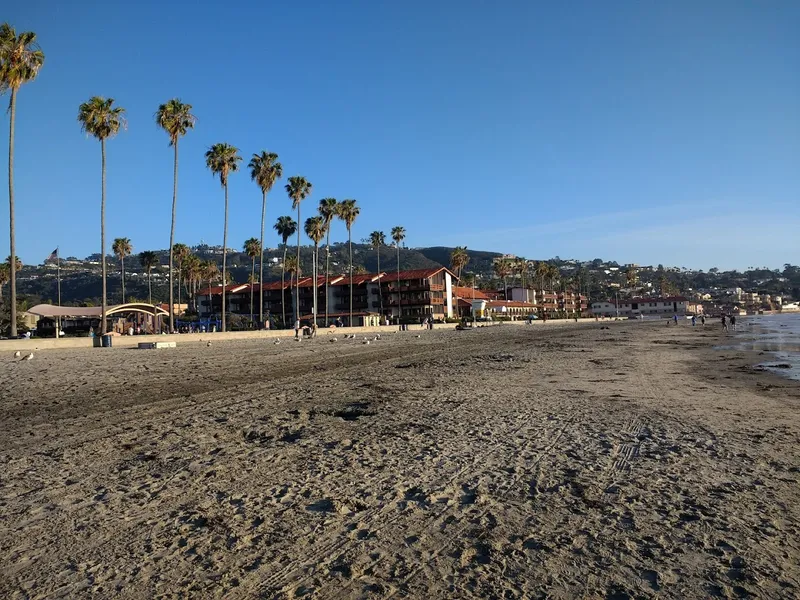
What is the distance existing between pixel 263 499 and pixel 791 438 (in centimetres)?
774

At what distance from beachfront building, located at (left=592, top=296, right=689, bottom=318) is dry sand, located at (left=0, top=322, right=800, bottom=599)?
544 feet

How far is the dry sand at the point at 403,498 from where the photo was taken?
3.82 m

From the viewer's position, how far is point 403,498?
5.44 metres

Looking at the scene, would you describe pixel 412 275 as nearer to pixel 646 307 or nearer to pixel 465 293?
pixel 465 293

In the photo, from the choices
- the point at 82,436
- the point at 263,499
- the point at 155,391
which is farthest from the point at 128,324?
the point at 263,499

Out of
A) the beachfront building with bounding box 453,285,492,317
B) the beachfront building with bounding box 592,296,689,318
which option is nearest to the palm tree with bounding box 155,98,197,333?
the beachfront building with bounding box 453,285,492,317

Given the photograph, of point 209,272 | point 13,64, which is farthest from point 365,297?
point 13,64

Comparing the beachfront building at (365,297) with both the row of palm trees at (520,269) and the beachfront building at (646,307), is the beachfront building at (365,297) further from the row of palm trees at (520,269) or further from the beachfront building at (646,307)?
the beachfront building at (646,307)

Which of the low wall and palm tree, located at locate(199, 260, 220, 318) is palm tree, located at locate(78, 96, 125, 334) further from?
palm tree, located at locate(199, 260, 220, 318)

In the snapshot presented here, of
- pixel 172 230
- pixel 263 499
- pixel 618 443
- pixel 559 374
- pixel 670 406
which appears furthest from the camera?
pixel 172 230

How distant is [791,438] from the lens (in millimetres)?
8000

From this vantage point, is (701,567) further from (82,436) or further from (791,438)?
(82,436)

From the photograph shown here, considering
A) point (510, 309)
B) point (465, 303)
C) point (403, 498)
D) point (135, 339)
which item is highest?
point (465, 303)

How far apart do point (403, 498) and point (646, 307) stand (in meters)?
187
